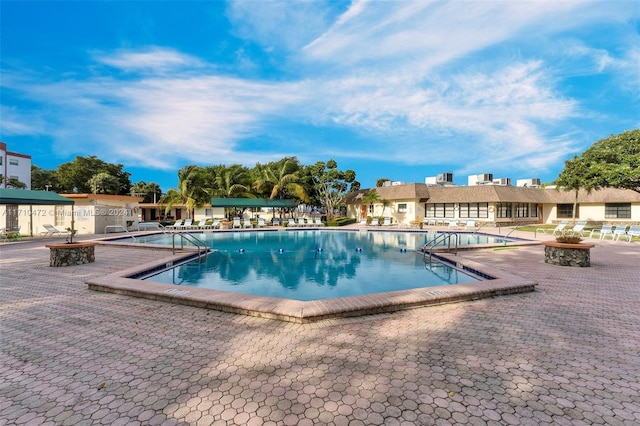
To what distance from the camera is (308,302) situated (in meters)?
5.45

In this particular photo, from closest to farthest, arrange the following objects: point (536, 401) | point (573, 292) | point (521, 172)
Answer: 1. point (536, 401)
2. point (573, 292)
3. point (521, 172)

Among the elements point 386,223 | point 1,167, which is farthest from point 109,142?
point 386,223

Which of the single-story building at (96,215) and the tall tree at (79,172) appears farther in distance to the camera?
the tall tree at (79,172)

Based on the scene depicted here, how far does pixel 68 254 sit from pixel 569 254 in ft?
51.0

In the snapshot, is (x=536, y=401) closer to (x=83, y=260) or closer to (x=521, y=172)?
(x=83, y=260)

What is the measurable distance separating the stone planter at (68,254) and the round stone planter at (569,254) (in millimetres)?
15014

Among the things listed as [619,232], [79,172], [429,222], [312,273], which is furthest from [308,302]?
[79,172]

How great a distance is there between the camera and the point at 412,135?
1826 inches

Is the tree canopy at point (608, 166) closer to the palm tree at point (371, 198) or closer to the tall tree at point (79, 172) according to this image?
the palm tree at point (371, 198)

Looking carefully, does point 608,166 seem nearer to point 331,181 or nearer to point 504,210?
point 504,210

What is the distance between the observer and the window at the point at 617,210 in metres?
30.3

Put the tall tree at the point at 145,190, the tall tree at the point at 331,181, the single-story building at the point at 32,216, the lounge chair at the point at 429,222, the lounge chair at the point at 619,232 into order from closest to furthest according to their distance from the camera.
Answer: the lounge chair at the point at 619,232
the single-story building at the point at 32,216
the lounge chair at the point at 429,222
the tall tree at the point at 331,181
the tall tree at the point at 145,190

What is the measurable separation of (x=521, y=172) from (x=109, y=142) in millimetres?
66815

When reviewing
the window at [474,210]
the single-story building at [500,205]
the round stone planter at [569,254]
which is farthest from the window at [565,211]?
the round stone planter at [569,254]
